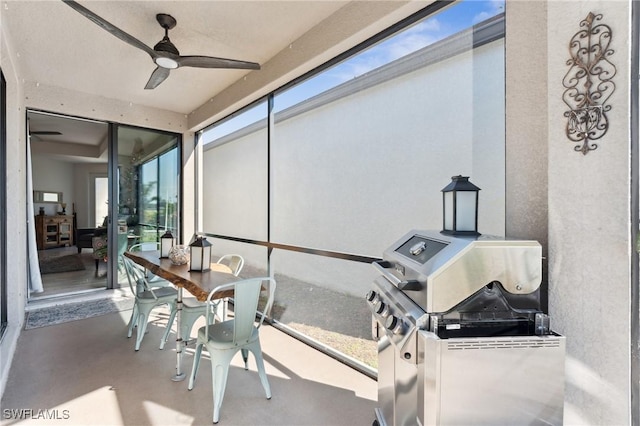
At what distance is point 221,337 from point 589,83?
2285 mm

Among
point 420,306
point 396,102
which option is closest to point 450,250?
point 420,306

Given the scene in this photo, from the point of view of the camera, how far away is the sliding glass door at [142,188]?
4527mm

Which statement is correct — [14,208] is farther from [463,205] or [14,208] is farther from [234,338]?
[463,205]

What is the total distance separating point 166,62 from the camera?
2.50 metres

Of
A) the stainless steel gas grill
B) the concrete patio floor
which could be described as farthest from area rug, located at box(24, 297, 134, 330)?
the stainless steel gas grill

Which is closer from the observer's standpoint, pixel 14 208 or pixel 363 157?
pixel 363 157

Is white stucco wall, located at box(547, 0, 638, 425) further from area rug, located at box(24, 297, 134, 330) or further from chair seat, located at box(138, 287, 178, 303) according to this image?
area rug, located at box(24, 297, 134, 330)

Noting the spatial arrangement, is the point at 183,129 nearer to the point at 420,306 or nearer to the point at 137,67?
the point at 137,67

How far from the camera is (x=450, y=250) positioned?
3.60 ft

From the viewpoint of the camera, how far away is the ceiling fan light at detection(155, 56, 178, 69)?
244 centimetres

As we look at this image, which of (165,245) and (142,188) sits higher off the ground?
(142,188)

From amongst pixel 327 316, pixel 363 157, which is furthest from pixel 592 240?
pixel 327 316

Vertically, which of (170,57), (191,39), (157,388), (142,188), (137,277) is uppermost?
(191,39)

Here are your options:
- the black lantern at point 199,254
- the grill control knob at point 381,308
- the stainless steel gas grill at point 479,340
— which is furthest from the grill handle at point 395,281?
the black lantern at point 199,254
